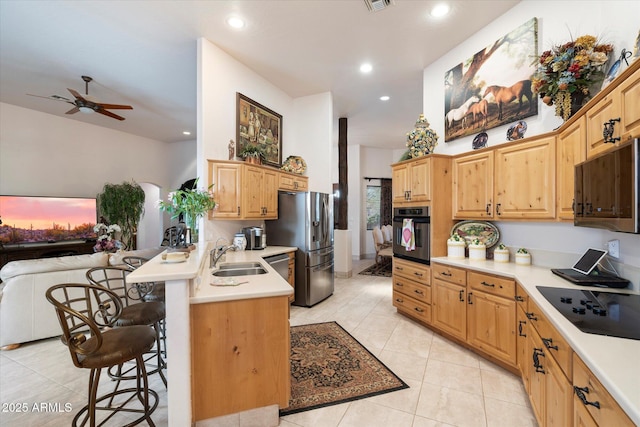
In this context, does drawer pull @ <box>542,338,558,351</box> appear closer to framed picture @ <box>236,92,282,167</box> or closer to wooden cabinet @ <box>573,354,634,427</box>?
wooden cabinet @ <box>573,354,634,427</box>

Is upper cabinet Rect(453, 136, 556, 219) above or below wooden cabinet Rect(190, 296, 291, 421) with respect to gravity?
above

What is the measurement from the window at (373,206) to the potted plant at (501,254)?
583 centimetres

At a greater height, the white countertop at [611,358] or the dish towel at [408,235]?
the dish towel at [408,235]

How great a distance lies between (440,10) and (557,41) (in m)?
1.13

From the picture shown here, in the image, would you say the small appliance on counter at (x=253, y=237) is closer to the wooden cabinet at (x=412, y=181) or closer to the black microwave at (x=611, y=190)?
the wooden cabinet at (x=412, y=181)

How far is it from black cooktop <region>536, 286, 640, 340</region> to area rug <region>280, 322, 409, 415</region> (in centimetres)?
132

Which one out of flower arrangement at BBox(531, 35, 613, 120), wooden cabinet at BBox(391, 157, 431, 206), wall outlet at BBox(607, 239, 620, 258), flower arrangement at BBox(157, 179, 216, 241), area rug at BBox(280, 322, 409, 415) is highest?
flower arrangement at BBox(531, 35, 613, 120)

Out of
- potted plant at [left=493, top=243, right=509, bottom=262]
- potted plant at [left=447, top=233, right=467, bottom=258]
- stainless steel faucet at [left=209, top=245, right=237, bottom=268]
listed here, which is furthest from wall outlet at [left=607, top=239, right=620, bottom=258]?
stainless steel faucet at [left=209, top=245, right=237, bottom=268]

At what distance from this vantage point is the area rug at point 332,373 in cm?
209

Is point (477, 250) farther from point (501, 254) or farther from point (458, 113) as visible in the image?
point (458, 113)

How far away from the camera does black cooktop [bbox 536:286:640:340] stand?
3.73ft

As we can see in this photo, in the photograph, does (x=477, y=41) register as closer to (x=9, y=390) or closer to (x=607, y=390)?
(x=607, y=390)

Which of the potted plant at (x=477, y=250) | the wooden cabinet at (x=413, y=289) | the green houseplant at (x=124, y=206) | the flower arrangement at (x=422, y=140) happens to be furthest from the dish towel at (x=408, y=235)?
the green houseplant at (x=124, y=206)

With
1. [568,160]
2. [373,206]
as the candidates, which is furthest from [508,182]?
[373,206]
